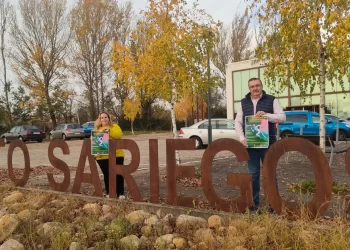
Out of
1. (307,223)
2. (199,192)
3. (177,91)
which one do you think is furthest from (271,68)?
(307,223)

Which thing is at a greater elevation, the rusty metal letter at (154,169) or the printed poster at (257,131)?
the printed poster at (257,131)

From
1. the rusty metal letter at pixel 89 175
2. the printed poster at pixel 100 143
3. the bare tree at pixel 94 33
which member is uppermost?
the bare tree at pixel 94 33

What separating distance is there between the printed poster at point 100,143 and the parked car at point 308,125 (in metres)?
13.7

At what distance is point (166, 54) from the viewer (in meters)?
7.41

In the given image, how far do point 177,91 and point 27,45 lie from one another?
28406mm

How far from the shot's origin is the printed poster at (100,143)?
5.46 metres

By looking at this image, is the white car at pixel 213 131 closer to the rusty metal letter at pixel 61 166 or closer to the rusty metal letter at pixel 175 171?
the rusty metal letter at pixel 61 166

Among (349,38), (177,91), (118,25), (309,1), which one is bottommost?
(177,91)

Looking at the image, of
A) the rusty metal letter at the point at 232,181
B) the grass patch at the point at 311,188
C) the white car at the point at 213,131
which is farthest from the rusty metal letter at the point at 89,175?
the white car at the point at 213,131

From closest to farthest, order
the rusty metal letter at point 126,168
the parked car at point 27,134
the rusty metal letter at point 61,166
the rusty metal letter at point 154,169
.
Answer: the rusty metal letter at point 154,169 → the rusty metal letter at point 126,168 → the rusty metal letter at point 61,166 → the parked car at point 27,134

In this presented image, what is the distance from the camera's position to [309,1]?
18.9 ft

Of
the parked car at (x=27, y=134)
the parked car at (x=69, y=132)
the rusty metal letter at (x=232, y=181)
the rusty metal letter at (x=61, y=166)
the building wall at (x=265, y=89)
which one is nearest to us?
the rusty metal letter at (x=232, y=181)

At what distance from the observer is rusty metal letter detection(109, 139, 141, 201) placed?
16.7 ft

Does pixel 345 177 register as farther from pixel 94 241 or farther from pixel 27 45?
pixel 27 45
